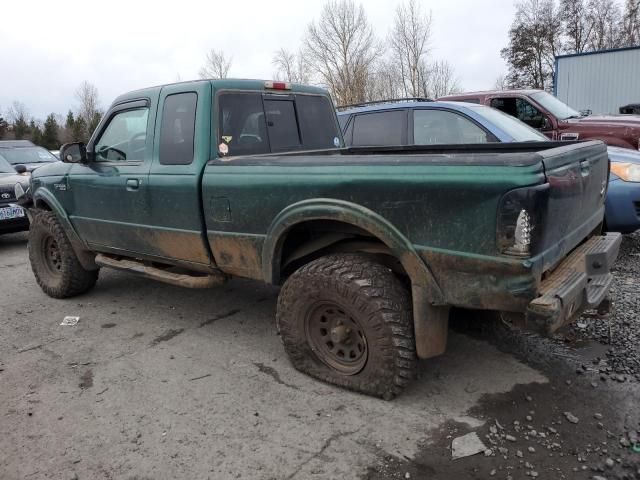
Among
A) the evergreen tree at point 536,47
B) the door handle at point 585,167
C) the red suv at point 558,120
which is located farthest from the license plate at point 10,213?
the evergreen tree at point 536,47

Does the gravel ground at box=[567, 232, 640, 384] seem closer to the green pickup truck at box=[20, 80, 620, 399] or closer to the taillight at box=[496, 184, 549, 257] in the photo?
the green pickup truck at box=[20, 80, 620, 399]

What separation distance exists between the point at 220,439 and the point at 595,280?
89.7 inches

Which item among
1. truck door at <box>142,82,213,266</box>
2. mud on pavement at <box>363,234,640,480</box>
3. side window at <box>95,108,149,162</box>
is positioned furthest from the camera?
side window at <box>95,108,149,162</box>

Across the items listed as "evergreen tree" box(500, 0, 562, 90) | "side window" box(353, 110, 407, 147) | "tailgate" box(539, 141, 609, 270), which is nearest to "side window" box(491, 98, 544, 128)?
"side window" box(353, 110, 407, 147)

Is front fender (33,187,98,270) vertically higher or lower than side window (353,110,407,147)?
lower

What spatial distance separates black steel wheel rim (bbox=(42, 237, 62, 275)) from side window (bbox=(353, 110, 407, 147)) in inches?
144

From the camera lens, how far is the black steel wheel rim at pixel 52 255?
5457mm

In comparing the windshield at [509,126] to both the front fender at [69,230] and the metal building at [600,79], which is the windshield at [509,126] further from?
the metal building at [600,79]

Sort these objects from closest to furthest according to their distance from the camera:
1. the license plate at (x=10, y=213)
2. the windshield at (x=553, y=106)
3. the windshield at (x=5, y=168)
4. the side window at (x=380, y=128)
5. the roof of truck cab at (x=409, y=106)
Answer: the roof of truck cab at (x=409, y=106) → the side window at (x=380, y=128) → the windshield at (x=553, y=106) → the license plate at (x=10, y=213) → the windshield at (x=5, y=168)

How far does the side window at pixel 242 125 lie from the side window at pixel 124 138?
0.82 meters

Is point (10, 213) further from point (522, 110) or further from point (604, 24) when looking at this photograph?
point (604, 24)

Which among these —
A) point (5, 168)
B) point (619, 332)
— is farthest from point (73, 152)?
point (5, 168)

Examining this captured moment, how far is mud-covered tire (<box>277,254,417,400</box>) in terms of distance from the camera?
2.94m

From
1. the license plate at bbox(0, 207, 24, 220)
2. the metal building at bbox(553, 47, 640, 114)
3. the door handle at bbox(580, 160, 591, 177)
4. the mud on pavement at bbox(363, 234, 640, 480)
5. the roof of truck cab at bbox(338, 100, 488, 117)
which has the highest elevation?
the metal building at bbox(553, 47, 640, 114)
